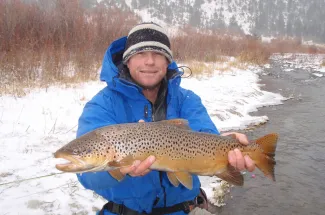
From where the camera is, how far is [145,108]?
2660 mm

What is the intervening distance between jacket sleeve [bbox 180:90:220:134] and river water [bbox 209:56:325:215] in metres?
1.70

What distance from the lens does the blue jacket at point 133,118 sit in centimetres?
246

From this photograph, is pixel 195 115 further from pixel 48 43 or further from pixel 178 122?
pixel 48 43

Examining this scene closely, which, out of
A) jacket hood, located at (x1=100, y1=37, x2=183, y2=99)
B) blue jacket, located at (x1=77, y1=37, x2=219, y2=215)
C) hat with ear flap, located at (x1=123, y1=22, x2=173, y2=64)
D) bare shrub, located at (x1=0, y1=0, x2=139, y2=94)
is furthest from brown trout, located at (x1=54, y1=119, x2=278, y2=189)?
bare shrub, located at (x1=0, y1=0, x2=139, y2=94)

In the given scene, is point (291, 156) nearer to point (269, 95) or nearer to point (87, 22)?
point (269, 95)

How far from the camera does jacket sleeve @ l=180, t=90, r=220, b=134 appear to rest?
9.04ft

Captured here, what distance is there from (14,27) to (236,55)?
15.0 metres

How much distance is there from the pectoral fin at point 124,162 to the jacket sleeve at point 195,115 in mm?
804

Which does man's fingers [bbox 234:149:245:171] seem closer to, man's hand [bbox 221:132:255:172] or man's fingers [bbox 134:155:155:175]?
man's hand [bbox 221:132:255:172]

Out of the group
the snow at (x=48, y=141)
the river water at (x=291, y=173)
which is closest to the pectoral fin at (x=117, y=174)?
the snow at (x=48, y=141)

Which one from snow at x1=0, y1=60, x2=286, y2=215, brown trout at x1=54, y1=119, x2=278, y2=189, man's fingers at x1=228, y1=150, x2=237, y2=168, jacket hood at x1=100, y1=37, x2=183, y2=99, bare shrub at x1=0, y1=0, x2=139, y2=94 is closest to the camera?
brown trout at x1=54, y1=119, x2=278, y2=189

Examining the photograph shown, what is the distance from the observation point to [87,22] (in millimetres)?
10570

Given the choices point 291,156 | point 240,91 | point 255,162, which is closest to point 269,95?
point 240,91

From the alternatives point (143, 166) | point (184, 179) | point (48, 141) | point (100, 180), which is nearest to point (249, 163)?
point (184, 179)
